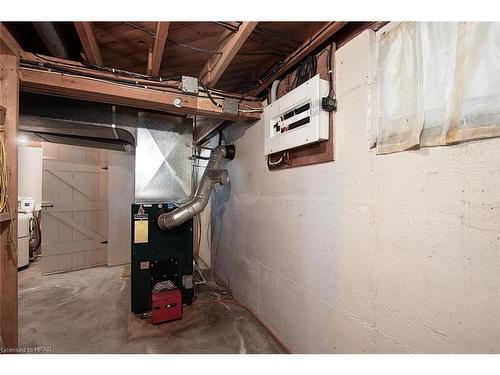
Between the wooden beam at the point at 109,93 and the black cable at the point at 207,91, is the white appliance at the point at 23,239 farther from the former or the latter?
the black cable at the point at 207,91

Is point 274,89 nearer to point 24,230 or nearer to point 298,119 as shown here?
point 298,119

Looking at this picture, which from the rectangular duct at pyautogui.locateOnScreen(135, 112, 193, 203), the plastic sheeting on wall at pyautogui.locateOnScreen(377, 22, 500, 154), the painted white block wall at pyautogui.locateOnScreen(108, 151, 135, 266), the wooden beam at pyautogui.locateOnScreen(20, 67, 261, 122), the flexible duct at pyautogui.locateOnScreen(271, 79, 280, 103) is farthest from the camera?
the painted white block wall at pyautogui.locateOnScreen(108, 151, 135, 266)

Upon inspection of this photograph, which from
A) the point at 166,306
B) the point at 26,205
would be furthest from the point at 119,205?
the point at 166,306

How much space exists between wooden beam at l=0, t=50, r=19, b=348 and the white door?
2.73 m

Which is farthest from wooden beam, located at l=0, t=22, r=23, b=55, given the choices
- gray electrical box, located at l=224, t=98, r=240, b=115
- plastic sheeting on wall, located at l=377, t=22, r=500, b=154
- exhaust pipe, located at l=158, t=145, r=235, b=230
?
plastic sheeting on wall, located at l=377, t=22, r=500, b=154

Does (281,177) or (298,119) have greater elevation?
(298,119)

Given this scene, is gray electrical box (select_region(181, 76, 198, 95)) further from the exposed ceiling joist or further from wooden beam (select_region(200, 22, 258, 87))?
the exposed ceiling joist

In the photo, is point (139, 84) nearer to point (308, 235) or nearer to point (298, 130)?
point (298, 130)

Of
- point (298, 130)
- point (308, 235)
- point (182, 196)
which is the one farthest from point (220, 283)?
point (298, 130)

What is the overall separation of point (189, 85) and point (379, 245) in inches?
71.5

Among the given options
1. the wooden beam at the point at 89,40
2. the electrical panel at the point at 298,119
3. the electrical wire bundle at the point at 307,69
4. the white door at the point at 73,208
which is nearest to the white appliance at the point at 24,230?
the white door at the point at 73,208

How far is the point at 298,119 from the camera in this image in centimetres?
167

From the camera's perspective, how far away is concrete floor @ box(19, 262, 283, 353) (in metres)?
1.95

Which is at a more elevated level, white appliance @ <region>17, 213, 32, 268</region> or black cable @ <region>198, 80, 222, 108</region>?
black cable @ <region>198, 80, 222, 108</region>
